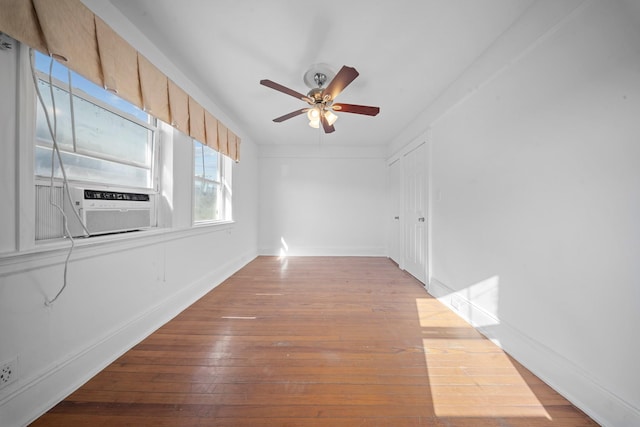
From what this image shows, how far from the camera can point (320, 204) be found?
4.95m

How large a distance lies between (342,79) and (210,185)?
2.31 meters

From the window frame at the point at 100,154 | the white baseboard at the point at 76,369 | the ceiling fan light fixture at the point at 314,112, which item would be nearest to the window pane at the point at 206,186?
the window frame at the point at 100,154

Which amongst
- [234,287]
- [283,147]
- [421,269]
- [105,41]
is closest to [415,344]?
[421,269]

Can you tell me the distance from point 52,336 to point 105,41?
1805mm

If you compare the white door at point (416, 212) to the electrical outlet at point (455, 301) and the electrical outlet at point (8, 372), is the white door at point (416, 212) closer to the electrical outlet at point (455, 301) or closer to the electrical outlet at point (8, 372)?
the electrical outlet at point (455, 301)

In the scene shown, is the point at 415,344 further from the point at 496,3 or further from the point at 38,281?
the point at 496,3

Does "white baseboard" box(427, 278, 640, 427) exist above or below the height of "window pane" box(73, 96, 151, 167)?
below

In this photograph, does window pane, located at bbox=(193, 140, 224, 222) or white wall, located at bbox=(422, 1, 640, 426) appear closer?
white wall, located at bbox=(422, 1, 640, 426)

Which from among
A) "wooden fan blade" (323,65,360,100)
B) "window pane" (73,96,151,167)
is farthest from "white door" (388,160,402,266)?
"window pane" (73,96,151,167)

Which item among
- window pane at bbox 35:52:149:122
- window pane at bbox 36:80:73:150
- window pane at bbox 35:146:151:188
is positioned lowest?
window pane at bbox 35:146:151:188

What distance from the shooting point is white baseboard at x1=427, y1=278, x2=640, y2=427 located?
104 centimetres

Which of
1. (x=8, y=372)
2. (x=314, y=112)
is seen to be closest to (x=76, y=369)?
(x=8, y=372)

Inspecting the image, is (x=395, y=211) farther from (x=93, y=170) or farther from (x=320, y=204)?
(x=93, y=170)

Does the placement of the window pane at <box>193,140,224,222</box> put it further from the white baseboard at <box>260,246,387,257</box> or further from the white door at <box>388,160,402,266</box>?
the white door at <box>388,160,402,266</box>
